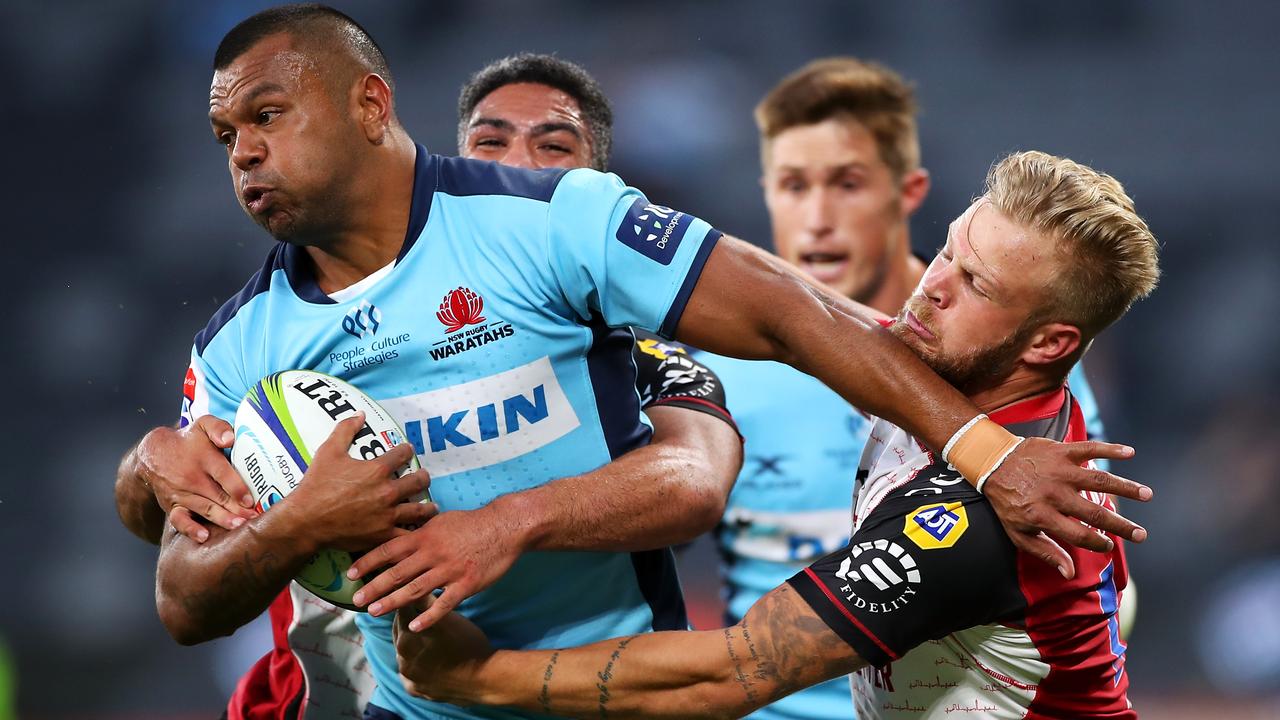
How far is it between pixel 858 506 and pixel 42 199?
7.90 m

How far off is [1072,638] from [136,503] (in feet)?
6.97

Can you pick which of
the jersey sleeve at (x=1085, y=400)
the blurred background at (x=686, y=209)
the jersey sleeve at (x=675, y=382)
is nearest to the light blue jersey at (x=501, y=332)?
the jersey sleeve at (x=675, y=382)

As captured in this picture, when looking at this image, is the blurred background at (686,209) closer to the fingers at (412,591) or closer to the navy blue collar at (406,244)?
the navy blue collar at (406,244)

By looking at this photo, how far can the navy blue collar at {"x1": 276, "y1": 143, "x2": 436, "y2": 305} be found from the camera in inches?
113

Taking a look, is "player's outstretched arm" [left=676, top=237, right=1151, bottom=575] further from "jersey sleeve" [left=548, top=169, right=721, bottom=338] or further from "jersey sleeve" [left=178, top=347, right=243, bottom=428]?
"jersey sleeve" [left=178, top=347, right=243, bottom=428]

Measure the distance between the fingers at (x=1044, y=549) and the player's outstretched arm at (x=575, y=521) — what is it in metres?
0.72

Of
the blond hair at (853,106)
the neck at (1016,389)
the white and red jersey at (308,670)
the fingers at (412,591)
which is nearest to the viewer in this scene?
the fingers at (412,591)

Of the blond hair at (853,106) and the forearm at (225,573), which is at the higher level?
the blond hair at (853,106)

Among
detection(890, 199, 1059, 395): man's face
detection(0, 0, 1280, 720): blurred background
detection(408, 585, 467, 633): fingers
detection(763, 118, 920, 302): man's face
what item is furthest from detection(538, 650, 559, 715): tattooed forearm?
detection(0, 0, 1280, 720): blurred background

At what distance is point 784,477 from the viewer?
4523 millimetres

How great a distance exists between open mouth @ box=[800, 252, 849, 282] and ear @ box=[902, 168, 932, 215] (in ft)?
1.31

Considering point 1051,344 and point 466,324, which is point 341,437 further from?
point 1051,344

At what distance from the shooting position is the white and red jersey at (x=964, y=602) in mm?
2617

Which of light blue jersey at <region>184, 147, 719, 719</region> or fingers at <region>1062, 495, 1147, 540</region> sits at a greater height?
light blue jersey at <region>184, 147, 719, 719</region>
